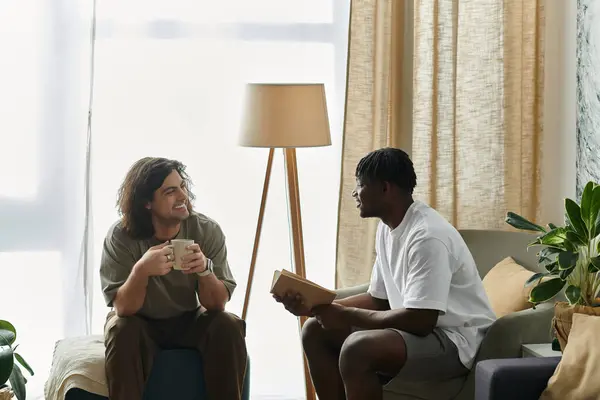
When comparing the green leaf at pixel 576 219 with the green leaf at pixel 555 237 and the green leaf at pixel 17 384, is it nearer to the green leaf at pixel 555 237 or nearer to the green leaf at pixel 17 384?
the green leaf at pixel 555 237

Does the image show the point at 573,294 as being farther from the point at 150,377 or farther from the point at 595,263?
the point at 150,377

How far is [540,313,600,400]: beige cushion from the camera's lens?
247cm

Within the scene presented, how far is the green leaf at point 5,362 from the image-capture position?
2.95m

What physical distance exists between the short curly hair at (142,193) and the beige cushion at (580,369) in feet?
4.90

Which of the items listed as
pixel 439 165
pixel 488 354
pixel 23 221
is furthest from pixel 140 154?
pixel 488 354

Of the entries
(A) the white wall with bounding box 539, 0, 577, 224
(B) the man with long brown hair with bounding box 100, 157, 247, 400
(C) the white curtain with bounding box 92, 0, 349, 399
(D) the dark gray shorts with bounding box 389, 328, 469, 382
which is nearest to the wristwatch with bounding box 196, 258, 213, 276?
(B) the man with long brown hair with bounding box 100, 157, 247, 400

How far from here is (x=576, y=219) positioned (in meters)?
2.77

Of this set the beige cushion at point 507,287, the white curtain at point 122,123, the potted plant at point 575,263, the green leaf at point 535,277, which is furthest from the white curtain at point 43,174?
the potted plant at point 575,263

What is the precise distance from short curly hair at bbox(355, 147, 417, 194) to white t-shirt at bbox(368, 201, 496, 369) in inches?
4.2

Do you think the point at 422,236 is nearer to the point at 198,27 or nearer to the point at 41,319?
the point at 198,27

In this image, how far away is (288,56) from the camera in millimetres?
4168

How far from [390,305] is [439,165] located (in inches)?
39.6

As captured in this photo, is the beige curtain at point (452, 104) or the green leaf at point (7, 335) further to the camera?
the beige curtain at point (452, 104)

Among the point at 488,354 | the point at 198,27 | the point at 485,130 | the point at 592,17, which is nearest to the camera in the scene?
the point at 488,354
